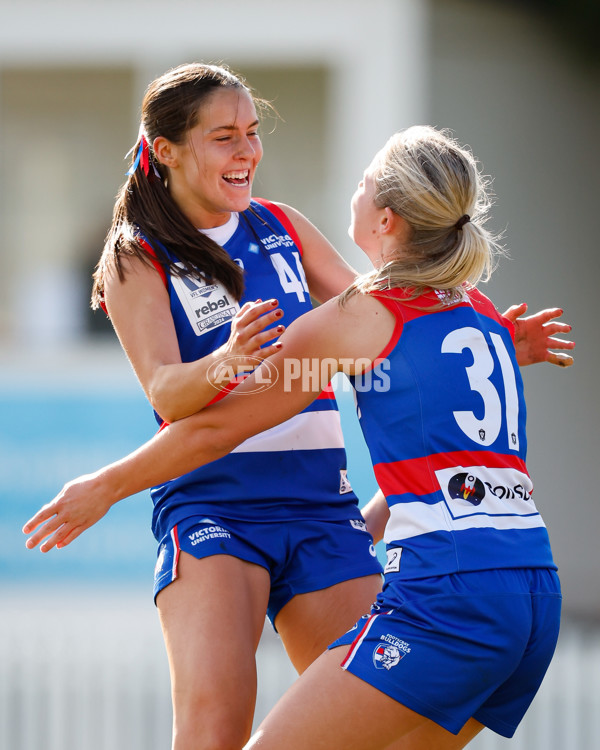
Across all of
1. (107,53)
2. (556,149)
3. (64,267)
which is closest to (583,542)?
(556,149)

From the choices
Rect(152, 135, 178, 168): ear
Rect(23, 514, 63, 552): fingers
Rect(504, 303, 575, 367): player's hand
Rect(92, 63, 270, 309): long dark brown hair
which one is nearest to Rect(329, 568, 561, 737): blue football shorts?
Rect(23, 514, 63, 552): fingers

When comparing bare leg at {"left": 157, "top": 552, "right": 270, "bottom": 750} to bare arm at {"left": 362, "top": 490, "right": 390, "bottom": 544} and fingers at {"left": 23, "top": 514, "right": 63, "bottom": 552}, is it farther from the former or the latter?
bare arm at {"left": 362, "top": 490, "right": 390, "bottom": 544}

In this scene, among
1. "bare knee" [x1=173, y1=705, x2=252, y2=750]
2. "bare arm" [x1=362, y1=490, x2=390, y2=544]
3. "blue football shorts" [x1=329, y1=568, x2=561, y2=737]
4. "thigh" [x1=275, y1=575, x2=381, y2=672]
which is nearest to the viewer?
"blue football shorts" [x1=329, y1=568, x2=561, y2=737]

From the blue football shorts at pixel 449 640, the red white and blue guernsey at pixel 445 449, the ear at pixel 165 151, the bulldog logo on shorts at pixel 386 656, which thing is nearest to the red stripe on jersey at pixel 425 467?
the red white and blue guernsey at pixel 445 449

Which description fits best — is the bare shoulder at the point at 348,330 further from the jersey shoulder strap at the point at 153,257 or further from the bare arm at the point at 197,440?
the jersey shoulder strap at the point at 153,257

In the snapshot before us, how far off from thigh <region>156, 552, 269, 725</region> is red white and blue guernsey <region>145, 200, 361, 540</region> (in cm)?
15

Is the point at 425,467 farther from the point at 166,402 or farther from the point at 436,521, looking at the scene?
the point at 166,402

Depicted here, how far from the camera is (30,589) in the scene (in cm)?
608

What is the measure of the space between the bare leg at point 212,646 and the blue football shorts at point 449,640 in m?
0.33

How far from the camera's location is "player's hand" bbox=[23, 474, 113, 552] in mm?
2164

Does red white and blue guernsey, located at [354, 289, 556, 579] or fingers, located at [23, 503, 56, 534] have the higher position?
red white and blue guernsey, located at [354, 289, 556, 579]

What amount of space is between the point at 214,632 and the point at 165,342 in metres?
0.65

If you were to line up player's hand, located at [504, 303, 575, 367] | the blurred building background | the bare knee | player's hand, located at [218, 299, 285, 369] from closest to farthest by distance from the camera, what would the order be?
player's hand, located at [218, 299, 285, 369] → the bare knee → player's hand, located at [504, 303, 575, 367] → the blurred building background

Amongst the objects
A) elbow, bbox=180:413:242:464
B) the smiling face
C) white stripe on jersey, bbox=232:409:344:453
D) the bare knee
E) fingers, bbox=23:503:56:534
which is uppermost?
the smiling face
